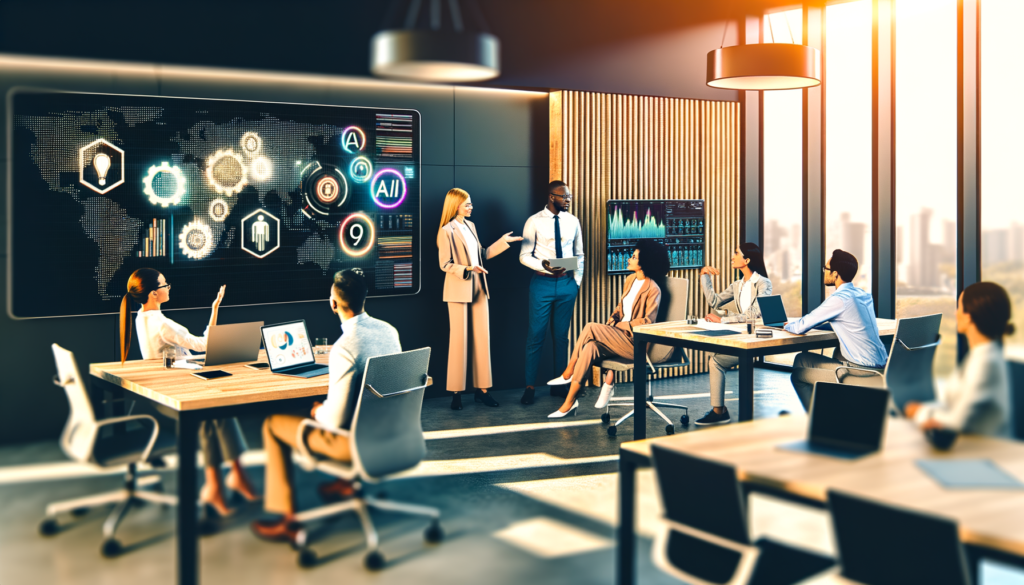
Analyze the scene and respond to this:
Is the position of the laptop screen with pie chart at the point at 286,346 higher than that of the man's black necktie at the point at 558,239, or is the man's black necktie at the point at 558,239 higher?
the man's black necktie at the point at 558,239

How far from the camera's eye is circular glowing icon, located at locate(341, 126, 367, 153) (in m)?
7.15

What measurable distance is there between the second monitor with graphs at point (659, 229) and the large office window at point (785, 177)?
2.88 ft

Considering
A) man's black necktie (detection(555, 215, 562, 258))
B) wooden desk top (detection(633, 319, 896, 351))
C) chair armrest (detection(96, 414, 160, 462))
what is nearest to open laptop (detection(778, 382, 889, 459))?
wooden desk top (detection(633, 319, 896, 351))

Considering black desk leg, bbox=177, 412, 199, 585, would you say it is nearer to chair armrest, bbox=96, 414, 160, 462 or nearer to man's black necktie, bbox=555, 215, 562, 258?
chair armrest, bbox=96, 414, 160, 462

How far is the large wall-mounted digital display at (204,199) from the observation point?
600 cm

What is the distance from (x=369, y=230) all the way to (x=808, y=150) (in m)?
4.75

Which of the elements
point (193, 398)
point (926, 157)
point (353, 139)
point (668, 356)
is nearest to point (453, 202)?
point (353, 139)

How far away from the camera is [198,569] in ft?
12.3

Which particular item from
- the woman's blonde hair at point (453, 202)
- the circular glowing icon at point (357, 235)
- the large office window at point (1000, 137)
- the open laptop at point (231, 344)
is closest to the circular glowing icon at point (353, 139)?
the circular glowing icon at point (357, 235)

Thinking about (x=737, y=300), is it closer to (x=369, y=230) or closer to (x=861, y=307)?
(x=861, y=307)

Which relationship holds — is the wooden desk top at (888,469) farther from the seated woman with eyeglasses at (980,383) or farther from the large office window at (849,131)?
the large office window at (849,131)

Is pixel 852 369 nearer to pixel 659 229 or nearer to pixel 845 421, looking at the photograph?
pixel 845 421

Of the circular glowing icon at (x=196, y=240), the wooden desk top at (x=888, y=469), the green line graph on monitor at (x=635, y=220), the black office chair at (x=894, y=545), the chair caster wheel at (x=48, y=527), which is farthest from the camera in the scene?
the green line graph on monitor at (x=635, y=220)

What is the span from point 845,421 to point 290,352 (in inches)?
113
